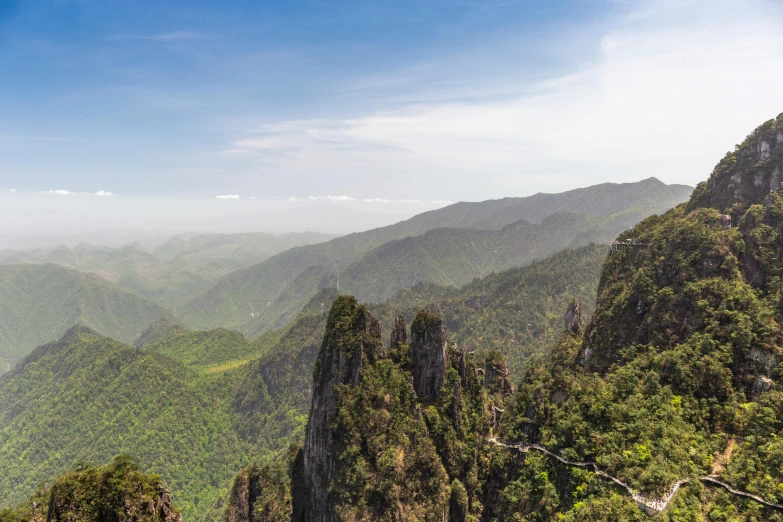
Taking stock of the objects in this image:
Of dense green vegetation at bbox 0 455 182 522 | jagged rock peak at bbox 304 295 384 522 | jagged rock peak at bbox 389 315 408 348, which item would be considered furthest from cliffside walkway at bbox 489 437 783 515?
dense green vegetation at bbox 0 455 182 522

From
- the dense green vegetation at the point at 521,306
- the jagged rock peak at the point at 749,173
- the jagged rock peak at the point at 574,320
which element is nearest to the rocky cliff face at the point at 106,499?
the jagged rock peak at the point at 574,320

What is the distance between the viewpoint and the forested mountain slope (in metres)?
36.0

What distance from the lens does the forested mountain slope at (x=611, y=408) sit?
36031mm

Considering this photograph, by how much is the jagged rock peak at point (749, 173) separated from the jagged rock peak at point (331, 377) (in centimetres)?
5532

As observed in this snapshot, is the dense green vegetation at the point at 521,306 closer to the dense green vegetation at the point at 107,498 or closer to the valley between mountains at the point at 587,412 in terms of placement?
the valley between mountains at the point at 587,412

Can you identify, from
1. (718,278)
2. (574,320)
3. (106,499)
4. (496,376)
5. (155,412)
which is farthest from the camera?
(155,412)

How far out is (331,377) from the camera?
180 ft

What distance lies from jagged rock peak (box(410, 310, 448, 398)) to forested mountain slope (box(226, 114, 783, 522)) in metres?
0.20

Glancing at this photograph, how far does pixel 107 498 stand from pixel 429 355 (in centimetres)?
3817

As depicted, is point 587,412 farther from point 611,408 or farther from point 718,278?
point 718,278

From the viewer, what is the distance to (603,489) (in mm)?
37875

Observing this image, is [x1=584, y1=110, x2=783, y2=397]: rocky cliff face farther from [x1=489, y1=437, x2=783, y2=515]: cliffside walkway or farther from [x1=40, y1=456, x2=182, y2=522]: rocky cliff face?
[x1=40, y1=456, x2=182, y2=522]: rocky cliff face

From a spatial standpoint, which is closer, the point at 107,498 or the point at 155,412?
the point at 107,498

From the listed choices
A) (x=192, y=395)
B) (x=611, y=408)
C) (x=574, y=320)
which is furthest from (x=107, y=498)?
(x=192, y=395)
